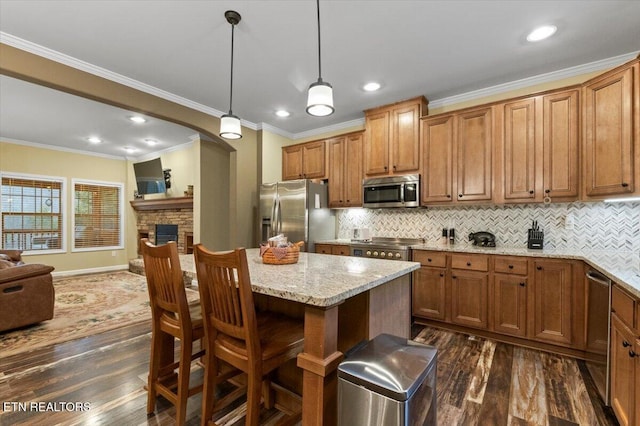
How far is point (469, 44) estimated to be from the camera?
2547 mm

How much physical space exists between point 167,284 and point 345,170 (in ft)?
9.97

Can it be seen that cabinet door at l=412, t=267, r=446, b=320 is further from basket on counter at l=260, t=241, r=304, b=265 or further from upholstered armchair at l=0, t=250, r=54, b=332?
upholstered armchair at l=0, t=250, r=54, b=332

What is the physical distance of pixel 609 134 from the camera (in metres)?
2.46

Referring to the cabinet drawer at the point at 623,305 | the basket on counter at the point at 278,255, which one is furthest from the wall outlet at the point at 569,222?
the basket on counter at the point at 278,255

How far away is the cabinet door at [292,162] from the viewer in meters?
4.71

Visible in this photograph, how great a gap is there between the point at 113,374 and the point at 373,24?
343 centimetres

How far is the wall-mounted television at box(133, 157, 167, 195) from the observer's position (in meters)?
6.42

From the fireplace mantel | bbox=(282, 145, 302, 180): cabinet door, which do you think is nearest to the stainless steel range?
bbox=(282, 145, 302, 180): cabinet door

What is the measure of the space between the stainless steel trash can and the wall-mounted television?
6.38 metres

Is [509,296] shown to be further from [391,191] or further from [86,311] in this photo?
[86,311]

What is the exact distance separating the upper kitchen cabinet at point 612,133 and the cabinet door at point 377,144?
1.93 metres

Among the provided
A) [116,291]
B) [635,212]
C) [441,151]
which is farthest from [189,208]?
[635,212]

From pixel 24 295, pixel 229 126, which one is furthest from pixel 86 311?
pixel 229 126

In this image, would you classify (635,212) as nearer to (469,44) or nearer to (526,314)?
(526,314)
